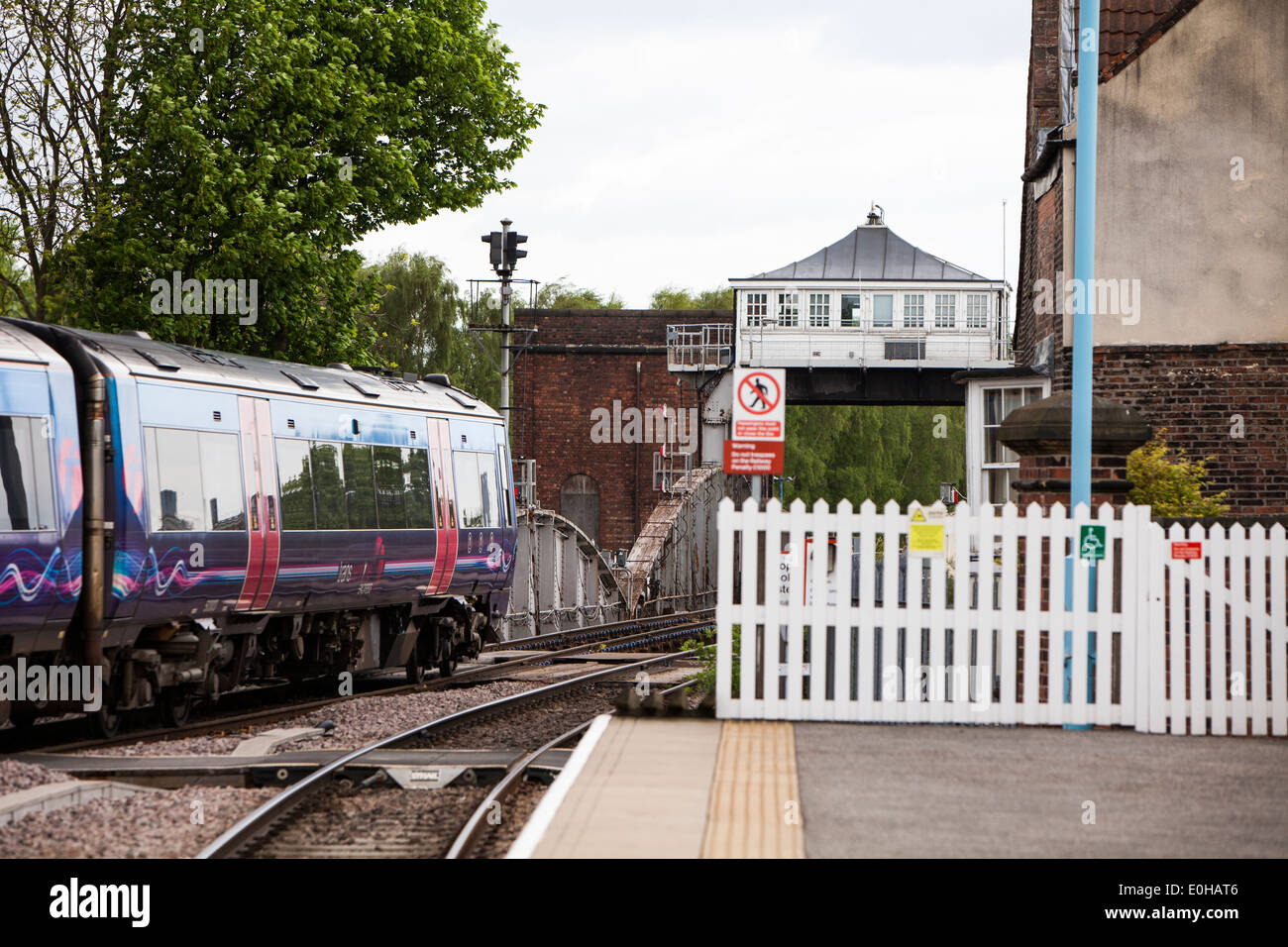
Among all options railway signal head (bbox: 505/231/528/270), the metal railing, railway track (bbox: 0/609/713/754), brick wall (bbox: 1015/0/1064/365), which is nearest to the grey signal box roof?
the metal railing

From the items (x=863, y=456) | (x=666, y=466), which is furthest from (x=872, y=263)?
(x=863, y=456)

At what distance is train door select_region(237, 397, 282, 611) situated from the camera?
13.9 m

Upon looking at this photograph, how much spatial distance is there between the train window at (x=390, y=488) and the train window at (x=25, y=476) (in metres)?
5.45

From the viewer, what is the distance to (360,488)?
16016mm

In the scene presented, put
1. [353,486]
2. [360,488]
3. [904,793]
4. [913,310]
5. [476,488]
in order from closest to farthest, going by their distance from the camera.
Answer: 1. [904,793]
2. [353,486]
3. [360,488]
4. [476,488]
5. [913,310]

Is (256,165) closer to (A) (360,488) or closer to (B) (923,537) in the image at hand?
(A) (360,488)

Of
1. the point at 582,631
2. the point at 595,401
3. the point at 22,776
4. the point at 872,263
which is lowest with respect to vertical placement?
the point at 582,631

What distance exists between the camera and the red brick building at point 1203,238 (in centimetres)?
1638

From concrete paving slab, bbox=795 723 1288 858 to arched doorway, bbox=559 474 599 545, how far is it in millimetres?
41241

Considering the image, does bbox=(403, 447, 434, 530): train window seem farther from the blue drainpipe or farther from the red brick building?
the blue drainpipe

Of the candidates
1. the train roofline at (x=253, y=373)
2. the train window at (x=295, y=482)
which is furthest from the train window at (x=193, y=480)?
the train window at (x=295, y=482)

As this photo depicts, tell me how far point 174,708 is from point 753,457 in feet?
20.5

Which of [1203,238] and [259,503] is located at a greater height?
[1203,238]
